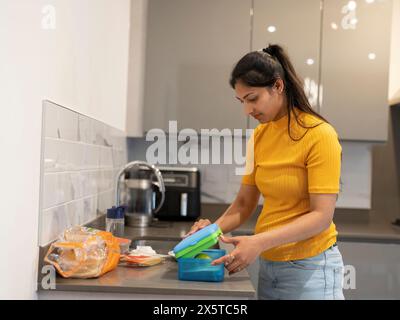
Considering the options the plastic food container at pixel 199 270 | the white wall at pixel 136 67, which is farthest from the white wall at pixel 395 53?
the plastic food container at pixel 199 270

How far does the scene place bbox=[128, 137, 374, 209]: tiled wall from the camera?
2.96 m

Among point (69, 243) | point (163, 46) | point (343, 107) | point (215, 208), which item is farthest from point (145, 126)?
point (69, 243)

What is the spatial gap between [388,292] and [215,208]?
104 centimetres

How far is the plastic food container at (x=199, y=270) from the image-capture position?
4.30 ft

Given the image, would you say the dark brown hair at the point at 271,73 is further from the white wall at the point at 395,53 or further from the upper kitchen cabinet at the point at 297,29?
the white wall at the point at 395,53

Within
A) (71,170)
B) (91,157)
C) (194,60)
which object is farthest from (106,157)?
(194,60)

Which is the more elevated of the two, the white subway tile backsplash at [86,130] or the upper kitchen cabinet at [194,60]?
the upper kitchen cabinet at [194,60]

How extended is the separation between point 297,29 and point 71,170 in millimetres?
1548

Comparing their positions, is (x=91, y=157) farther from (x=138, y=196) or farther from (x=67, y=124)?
(x=138, y=196)

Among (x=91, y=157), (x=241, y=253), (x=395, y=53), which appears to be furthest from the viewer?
(x=395, y=53)

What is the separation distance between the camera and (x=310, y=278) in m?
1.45

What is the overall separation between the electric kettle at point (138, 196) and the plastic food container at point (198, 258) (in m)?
1.01

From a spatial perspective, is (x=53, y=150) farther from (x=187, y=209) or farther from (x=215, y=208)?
(x=215, y=208)

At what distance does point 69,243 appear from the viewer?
1.31 m
